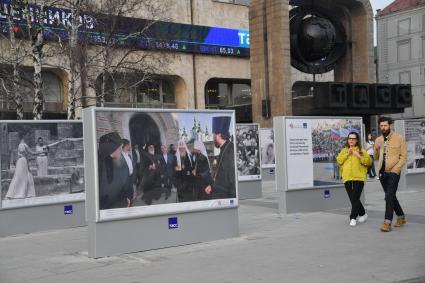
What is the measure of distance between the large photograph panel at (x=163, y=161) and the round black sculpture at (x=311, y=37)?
15.8 metres

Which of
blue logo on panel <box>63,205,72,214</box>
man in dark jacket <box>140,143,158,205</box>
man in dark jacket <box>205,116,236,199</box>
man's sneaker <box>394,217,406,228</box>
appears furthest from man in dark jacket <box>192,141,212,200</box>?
blue logo on panel <box>63,205,72,214</box>

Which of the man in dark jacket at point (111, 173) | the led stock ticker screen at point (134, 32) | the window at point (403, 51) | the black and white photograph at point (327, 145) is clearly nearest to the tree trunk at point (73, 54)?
the led stock ticker screen at point (134, 32)

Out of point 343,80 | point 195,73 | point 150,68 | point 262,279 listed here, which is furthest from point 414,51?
point 262,279

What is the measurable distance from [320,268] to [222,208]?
277cm

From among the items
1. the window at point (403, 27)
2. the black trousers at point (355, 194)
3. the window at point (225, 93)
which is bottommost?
the black trousers at point (355, 194)

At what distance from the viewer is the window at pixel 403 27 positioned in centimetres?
6719

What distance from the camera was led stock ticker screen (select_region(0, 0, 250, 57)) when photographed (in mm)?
20844

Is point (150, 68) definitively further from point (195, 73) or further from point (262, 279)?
point (195, 73)

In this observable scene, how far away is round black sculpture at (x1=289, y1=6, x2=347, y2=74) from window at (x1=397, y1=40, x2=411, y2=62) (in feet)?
147

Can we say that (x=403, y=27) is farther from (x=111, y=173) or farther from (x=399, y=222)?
(x=111, y=173)

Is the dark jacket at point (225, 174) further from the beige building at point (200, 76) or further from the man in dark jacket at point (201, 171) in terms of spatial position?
the beige building at point (200, 76)

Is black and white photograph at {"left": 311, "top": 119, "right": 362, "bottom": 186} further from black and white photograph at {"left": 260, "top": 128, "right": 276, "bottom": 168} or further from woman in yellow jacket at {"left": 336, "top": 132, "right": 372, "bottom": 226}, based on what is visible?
black and white photograph at {"left": 260, "top": 128, "right": 276, "bottom": 168}

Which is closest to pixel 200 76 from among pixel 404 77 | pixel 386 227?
pixel 386 227

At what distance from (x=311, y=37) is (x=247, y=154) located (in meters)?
9.92
